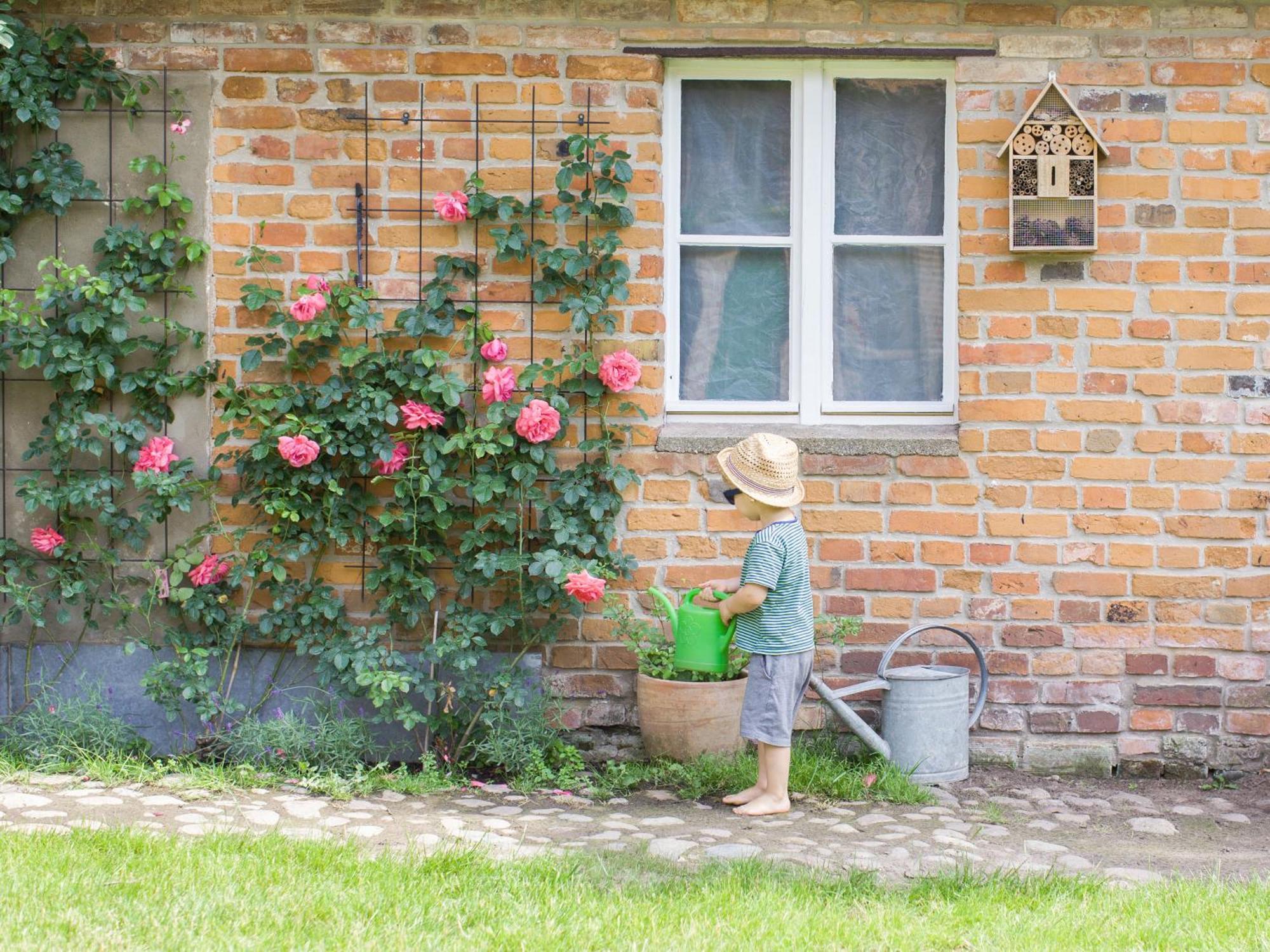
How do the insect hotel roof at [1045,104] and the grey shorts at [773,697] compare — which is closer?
the grey shorts at [773,697]

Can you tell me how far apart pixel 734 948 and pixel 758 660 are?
1.39 m

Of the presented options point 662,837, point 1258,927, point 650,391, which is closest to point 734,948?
point 662,837

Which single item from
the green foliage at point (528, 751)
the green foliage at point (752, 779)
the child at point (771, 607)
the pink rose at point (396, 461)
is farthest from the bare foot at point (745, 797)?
the pink rose at point (396, 461)

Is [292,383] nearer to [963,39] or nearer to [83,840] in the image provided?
[83,840]

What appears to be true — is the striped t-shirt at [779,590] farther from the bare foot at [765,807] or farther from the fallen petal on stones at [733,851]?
the fallen petal on stones at [733,851]

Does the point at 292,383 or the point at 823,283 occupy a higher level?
the point at 823,283

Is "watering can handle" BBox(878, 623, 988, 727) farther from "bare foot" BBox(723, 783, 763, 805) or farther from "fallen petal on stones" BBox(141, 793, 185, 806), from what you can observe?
"fallen petal on stones" BBox(141, 793, 185, 806)

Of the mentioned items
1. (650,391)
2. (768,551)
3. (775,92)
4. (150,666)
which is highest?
(775,92)

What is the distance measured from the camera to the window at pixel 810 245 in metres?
4.68

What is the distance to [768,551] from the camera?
3.98 metres

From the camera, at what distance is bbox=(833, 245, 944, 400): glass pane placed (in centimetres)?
473

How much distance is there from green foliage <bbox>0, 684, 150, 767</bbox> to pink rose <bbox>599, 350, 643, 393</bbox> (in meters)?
2.23

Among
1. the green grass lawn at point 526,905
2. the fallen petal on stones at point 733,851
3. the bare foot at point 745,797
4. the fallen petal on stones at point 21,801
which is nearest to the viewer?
the green grass lawn at point 526,905

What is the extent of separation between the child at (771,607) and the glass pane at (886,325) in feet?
2.75
